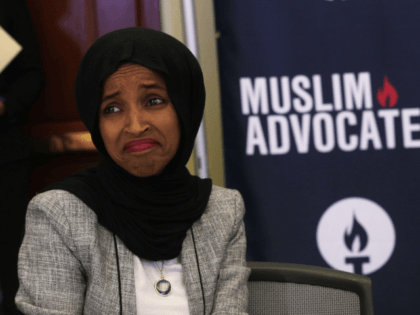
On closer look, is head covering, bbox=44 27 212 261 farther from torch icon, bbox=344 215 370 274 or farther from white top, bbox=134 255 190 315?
torch icon, bbox=344 215 370 274

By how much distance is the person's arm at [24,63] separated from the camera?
5.88 ft

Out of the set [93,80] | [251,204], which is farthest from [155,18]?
[93,80]

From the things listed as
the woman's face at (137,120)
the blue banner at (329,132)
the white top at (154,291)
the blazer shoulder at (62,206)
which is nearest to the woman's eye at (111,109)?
the woman's face at (137,120)

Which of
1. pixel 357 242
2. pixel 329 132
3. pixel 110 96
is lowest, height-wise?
pixel 357 242

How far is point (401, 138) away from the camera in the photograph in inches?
70.3

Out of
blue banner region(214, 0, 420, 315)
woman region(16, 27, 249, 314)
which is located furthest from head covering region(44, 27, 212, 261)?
blue banner region(214, 0, 420, 315)

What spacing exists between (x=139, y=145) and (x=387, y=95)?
4.01 feet

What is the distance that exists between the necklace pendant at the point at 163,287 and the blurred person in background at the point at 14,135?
102 centimetres

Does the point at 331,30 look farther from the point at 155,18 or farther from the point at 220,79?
the point at 155,18

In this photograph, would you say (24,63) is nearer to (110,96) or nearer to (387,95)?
(110,96)

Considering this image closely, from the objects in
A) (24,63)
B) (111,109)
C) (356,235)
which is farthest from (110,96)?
(356,235)

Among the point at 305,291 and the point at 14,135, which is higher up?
the point at 14,135

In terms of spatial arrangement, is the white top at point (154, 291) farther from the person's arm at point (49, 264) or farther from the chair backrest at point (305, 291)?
the chair backrest at point (305, 291)

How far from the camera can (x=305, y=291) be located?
42.2 inches
